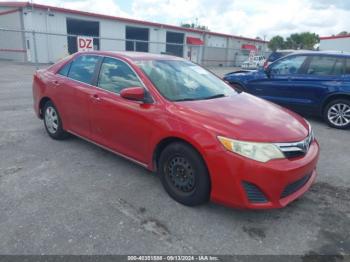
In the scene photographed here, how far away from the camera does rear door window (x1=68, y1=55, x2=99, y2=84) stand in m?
4.32

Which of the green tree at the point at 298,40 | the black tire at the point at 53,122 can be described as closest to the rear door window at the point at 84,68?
the black tire at the point at 53,122

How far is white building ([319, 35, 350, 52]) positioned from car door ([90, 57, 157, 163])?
115 feet

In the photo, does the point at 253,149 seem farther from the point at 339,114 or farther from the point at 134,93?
the point at 339,114

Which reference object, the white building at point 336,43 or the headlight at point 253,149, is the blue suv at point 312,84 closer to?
the headlight at point 253,149

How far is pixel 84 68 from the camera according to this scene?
14.7ft

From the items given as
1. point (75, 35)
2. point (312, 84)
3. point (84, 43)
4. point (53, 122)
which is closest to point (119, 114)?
point (53, 122)

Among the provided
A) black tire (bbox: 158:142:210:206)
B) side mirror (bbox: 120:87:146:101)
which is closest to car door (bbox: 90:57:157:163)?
side mirror (bbox: 120:87:146:101)

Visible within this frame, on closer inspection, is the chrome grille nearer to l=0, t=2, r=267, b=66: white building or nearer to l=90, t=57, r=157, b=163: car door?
l=90, t=57, r=157, b=163: car door

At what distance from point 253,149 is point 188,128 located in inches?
26.4

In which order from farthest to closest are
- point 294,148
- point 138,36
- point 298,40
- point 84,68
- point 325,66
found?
point 298,40 → point 138,36 → point 325,66 → point 84,68 → point 294,148

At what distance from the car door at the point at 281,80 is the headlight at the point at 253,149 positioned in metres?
4.99

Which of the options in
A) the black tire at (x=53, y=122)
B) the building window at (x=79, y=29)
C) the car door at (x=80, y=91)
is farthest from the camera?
the building window at (x=79, y=29)

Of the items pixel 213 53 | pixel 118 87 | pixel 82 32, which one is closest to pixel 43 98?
pixel 118 87

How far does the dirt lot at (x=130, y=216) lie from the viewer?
2.63m
